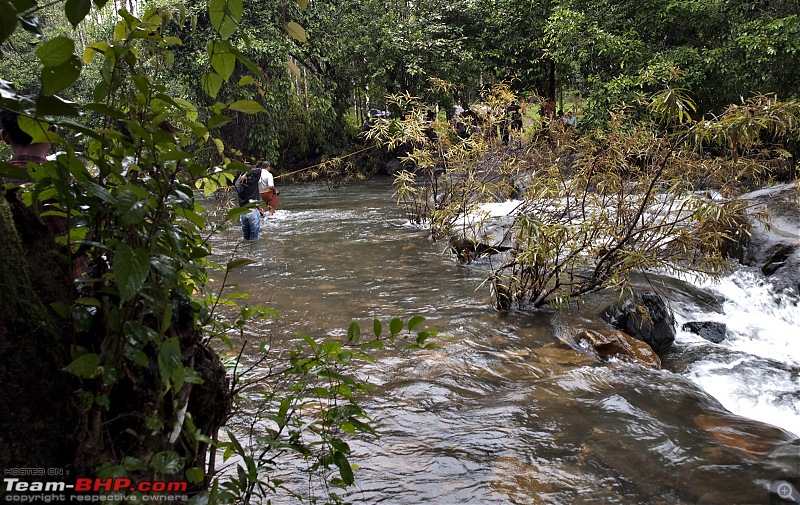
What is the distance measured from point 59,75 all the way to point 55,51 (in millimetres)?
56

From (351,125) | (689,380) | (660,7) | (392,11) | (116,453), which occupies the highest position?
(392,11)

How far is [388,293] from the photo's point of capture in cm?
667

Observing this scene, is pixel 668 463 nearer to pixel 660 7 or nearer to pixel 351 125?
pixel 660 7

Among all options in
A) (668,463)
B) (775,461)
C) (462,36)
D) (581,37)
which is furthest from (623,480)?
(462,36)

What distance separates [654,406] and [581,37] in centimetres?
1294

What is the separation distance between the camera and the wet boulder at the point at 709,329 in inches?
222

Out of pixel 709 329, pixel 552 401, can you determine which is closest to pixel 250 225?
pixel 552 401

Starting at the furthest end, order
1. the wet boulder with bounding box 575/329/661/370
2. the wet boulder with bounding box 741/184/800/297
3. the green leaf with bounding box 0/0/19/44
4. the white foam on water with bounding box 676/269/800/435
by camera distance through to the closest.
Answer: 1. the wet boulder with bounding box 741/184/800/297
2. the wet boulder with bounding box 575/329/661/370
3. the white foam on water with bounding box 676/269/800/435
4. the green leaf with bounding box 0/0/19/44

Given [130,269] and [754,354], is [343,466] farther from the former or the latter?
[754,354]

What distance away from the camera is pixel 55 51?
1.07m

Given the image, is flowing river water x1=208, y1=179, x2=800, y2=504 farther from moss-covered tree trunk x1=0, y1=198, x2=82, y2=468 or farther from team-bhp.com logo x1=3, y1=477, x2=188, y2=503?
moss-covered tree trunk x1=0, y1=198, x2=82, y2=468

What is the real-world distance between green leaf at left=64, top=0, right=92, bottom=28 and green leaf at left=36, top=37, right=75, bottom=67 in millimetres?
58

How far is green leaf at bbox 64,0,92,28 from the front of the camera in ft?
3.34

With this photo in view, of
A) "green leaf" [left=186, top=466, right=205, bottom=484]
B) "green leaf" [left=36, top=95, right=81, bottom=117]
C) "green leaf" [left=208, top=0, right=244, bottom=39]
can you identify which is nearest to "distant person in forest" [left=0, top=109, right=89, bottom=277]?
"green leaf" [left=36, top=95, right=81, bottom=117]
